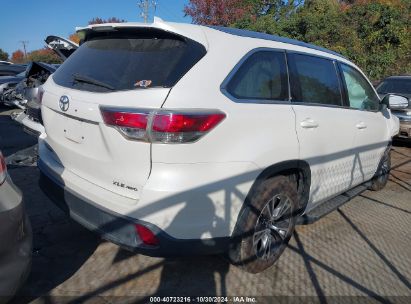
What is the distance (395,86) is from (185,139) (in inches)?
333

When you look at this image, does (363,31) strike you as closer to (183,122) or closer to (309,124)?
(309,124)

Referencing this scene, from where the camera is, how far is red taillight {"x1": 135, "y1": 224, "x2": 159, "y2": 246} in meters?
2.40

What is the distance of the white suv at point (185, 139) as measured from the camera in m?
2.36

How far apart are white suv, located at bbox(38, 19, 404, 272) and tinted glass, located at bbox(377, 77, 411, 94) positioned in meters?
6.57

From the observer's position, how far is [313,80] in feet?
11.5

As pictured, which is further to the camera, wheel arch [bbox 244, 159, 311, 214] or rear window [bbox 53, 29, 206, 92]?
wheel arch [bbox 244, 159, 311, 214]

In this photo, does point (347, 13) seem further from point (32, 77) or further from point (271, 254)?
point (271, 254)

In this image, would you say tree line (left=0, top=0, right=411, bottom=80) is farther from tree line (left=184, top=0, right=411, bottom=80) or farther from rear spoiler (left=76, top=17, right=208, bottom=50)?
rear spoiler (left=76, top=17, right=208, bottom=50)

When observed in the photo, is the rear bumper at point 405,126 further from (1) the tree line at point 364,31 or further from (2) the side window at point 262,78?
(1) the tree line at point 364,31

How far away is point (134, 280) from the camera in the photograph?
2.99m

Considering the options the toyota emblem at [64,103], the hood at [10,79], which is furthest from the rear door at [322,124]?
the hood at [10,79]

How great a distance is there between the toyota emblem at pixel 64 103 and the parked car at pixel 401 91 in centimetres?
726

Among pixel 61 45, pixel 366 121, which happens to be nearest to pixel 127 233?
pixel 61 45

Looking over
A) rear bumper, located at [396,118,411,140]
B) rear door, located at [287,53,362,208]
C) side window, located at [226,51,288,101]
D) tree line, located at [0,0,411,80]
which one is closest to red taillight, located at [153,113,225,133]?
side window, located at [226,51,288,101]
